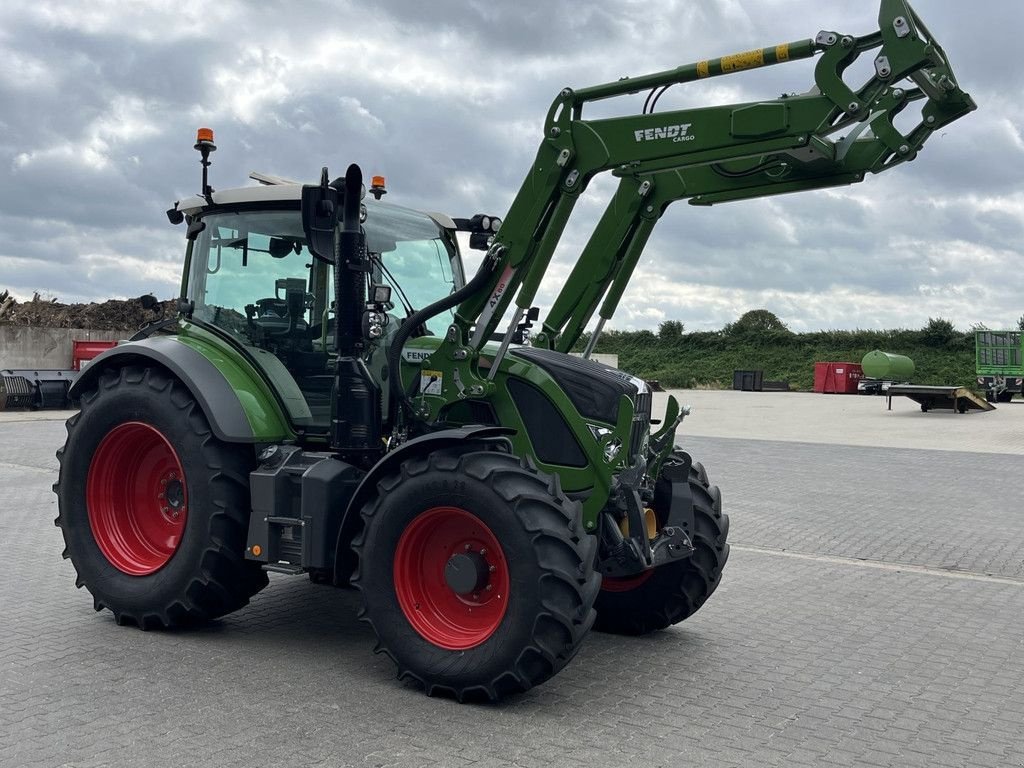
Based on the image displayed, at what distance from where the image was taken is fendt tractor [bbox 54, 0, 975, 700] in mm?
5082

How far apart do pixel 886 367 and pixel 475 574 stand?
1569 inches

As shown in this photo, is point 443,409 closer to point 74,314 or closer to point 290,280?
point 290,280

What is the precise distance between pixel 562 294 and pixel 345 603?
8.07 ft

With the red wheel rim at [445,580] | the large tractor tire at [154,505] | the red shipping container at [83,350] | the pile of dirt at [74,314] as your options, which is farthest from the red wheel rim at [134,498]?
the pile of dirt at [74,314]

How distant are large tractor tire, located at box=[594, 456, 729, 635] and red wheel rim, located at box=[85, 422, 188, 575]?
8.86 ft

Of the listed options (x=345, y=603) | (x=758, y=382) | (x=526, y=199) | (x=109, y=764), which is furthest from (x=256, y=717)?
(x=758, y=382)

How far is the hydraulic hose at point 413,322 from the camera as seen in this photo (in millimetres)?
5586

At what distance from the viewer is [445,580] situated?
5199mm

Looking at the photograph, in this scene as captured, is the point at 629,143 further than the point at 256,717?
Yes

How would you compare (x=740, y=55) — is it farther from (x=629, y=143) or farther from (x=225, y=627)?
(x=225, y=627)

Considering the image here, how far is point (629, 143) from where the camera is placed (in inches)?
214

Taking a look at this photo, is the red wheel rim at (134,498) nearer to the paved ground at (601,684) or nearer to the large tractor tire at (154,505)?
the large tractor tire at (154,505)

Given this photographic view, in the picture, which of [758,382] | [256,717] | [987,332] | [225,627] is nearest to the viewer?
[256,717]

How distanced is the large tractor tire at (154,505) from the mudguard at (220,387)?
0.12 metres
